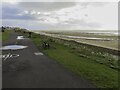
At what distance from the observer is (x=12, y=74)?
1617 centimetres

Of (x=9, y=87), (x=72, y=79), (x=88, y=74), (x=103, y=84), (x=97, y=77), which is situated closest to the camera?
(x=9, y=87)

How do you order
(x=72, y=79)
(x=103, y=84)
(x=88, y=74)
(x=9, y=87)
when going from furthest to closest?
(x=88, y=74), (x=72, y=79), (x=103, y=84), (x=9, y=87)

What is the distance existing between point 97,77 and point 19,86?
4986 millimetres

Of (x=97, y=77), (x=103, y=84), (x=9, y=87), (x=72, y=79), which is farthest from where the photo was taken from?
(x=97, y=77)

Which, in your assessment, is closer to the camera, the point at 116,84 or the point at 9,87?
the point at 9,87

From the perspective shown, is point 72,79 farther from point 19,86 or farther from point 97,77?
point 19,86

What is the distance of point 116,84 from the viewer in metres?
13.6

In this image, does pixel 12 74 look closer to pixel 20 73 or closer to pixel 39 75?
pixel 20 73

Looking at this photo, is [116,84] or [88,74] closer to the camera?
[116,84]

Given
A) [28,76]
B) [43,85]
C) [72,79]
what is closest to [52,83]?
[43,85]

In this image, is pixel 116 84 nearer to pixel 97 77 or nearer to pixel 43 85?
pixel 97 77

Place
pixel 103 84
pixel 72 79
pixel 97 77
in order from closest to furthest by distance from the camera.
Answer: pixel 103 84
pixel 72 79
pixel 97 77

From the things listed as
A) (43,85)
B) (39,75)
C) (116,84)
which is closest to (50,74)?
(39,75)

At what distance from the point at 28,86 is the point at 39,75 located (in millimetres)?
3097
